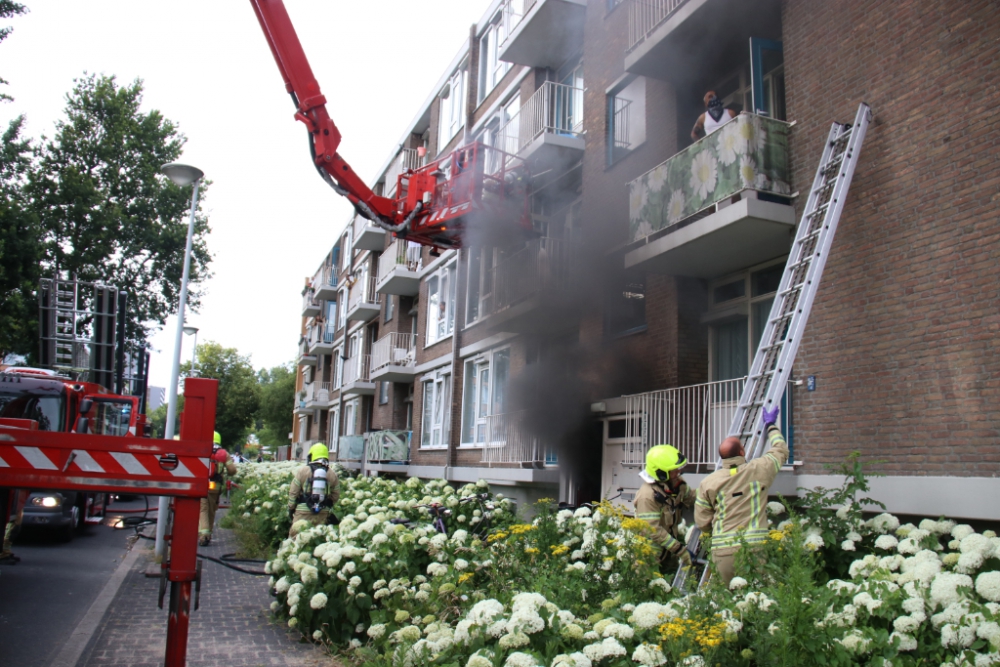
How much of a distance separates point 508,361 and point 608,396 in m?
4.73

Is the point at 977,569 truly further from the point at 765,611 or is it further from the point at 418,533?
the point at 418,533

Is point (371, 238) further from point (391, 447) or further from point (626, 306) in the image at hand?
point (626, 306)

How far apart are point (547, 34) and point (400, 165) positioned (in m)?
11.0

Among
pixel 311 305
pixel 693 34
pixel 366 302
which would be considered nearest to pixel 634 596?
pixel 693 34

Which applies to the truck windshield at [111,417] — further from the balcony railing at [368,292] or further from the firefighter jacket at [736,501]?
the balcony railing at [368,292]

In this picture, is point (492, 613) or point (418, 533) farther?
point (418, 533)

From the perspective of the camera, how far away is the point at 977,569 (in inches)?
160

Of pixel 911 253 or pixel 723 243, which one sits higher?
pixel 723 243

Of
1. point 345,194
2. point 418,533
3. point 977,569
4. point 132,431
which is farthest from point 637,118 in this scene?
point 132,431

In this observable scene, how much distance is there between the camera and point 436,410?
19531mm

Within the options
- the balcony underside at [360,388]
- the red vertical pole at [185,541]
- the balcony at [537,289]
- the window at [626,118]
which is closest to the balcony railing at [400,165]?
the balcony underside at [360,388]

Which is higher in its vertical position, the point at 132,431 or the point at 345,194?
the point at 345,194

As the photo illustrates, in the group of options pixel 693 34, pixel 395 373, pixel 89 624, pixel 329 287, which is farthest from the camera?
pixel 329 287

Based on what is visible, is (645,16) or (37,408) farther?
(645,16)
